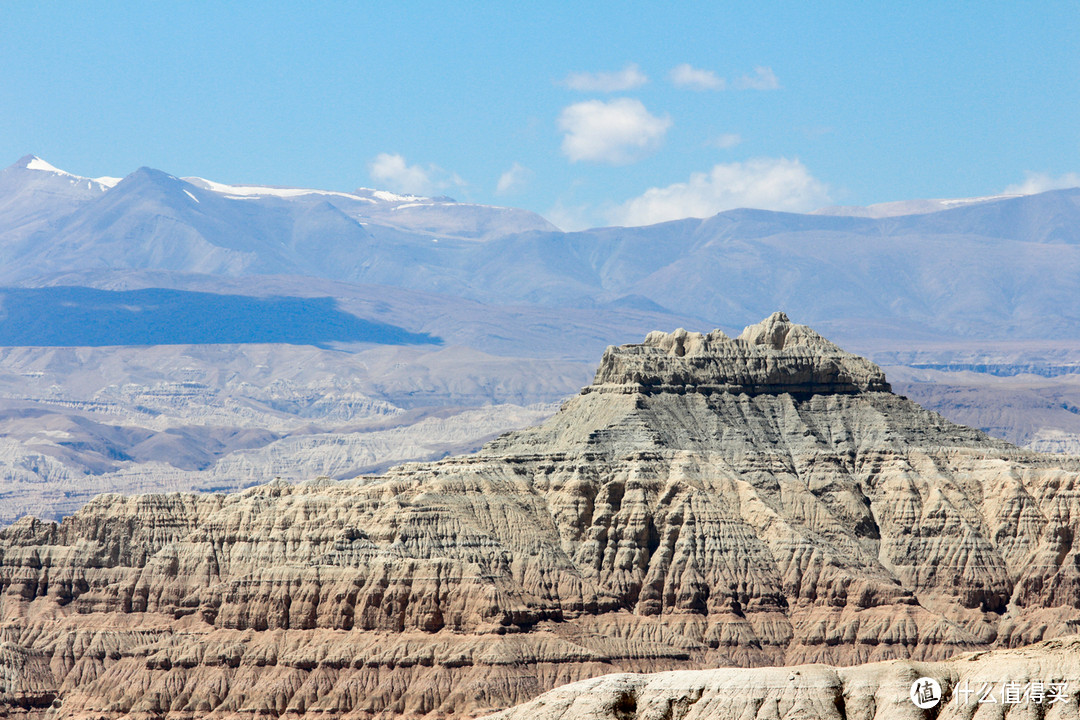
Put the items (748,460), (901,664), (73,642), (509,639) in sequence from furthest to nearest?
(748,460), (73,642), (509,639), (901,664)

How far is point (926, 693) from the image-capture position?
293ft

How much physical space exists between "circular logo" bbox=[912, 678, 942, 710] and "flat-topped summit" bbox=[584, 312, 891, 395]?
282 ft

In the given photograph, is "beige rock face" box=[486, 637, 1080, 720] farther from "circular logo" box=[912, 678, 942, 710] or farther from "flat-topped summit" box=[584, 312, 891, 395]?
"flat-topped summit" box=[584, 312, 891, 395]

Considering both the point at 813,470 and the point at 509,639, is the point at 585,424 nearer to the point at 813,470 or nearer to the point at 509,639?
the point at 813,470

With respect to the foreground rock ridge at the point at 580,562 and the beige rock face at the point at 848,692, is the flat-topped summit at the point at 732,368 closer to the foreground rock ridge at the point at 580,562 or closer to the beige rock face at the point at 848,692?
the foreground rock ridge at the point at 580,562

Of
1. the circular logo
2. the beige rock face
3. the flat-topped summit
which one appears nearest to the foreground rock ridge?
the flat-topped summit

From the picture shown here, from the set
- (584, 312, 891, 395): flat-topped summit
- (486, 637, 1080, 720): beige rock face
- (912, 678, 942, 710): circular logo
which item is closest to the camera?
(486, 637, 1080, 720): beige rock face

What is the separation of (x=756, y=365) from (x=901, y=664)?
89600 millimetres

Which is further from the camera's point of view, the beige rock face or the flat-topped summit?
the flat-topped summit

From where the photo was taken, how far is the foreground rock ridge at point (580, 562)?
150 m

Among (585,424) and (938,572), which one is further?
(585,424)

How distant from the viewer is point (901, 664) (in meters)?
91.6

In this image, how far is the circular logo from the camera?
88875 mm

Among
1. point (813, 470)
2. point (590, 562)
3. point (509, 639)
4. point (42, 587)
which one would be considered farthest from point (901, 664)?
point (42, 587)
